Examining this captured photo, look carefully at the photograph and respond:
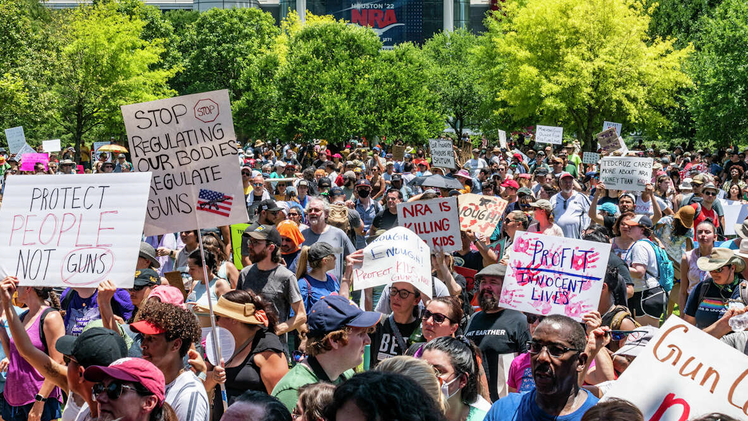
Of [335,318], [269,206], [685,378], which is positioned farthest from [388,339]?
[269,206]

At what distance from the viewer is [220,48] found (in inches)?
2244

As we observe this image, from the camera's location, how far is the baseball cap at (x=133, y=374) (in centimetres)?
343

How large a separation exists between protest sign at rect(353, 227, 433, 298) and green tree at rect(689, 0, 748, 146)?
2476 cm

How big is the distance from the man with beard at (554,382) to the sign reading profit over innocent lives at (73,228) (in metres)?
2.52

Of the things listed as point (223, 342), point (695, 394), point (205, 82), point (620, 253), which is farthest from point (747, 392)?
point (205, 82)

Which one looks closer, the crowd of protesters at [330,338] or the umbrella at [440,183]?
the crowd of protesters at [330,338]

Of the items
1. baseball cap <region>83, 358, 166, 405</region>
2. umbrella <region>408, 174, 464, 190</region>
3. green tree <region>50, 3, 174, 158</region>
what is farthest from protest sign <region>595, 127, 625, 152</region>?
green tree <region>50, 3, 174, 158</region>

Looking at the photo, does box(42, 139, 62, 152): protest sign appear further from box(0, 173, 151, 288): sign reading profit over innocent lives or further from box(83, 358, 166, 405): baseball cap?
box(83, 358, 166, 405): baseball cap

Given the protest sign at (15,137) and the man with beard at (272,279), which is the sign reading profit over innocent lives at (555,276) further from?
the protest sign at (15,137)

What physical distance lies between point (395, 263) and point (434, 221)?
1683 millimetres

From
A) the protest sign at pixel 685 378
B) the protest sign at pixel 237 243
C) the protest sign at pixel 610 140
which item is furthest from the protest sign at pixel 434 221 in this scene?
the protest sign at pixel 610 140

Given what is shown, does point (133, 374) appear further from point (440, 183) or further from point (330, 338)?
point (440, 183)

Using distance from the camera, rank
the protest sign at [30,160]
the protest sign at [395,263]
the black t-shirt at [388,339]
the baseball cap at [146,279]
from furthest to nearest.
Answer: the protest sign at [30,160]
the baseball cap at [146,279]
the protest sign at [395,263]
the black t-shirt at [388,339]

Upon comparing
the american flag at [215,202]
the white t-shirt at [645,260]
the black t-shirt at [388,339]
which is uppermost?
the american flag at [215,202]
